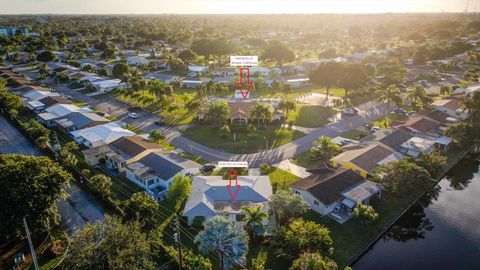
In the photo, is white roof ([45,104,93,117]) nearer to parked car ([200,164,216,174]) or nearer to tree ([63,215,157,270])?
parked car ([200,164,216,174])

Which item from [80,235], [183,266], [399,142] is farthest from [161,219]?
[399,142]

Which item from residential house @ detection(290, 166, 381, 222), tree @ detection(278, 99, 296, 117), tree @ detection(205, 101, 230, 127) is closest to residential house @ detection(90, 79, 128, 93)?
tree @ detection(205, 101, 230, 127)

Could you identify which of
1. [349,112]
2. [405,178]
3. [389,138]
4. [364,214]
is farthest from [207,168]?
Answer: [349,112]

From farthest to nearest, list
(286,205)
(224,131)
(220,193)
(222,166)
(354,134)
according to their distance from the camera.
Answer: (354,134)
(224,131)
(222,166)
(220,193)
(286,205)

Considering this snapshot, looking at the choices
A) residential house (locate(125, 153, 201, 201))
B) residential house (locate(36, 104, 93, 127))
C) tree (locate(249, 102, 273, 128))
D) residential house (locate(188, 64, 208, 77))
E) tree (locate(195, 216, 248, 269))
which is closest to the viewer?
tree (locate(195, 216, 248, 269))

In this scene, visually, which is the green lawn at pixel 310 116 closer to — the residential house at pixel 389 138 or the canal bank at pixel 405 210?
the residential house at pixel 389 138

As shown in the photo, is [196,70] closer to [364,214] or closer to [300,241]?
[364,214]

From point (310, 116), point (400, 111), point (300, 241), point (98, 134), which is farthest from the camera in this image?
point (400, 111)
